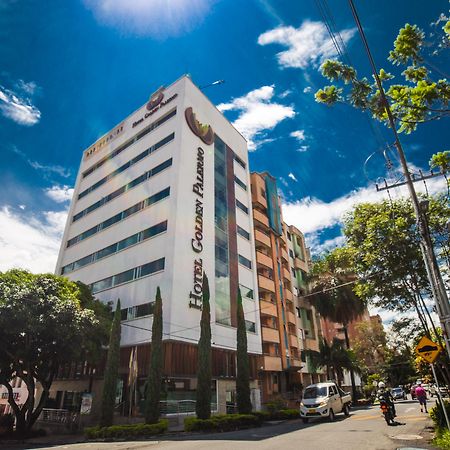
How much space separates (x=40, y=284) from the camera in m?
22.6

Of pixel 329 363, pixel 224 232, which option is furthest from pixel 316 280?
pixel 224 232

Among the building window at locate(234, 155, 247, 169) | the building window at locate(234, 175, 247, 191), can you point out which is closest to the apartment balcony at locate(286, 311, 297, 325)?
the building window at locate(234, 175, 247, 191)

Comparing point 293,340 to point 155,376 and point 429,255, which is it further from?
point 429,255

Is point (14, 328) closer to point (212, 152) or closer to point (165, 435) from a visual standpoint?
point (165, 435)

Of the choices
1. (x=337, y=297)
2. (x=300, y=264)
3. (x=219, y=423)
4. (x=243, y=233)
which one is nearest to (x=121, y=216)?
(x=243, y=233)

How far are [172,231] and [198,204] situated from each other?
4.84 meters

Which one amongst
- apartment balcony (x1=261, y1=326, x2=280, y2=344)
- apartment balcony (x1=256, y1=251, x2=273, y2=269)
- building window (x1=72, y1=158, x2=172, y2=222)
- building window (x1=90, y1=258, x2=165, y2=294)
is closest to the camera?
building window (x1=90, y1=258, x2=165, y2=294)

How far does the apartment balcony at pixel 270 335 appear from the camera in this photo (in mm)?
35219

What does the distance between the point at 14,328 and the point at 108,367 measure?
612 centimetres

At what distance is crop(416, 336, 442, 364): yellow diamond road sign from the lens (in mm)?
9820

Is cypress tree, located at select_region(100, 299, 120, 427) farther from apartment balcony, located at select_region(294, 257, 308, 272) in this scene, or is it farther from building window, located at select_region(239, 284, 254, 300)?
apartment balcony, located at select_region(294, 257, 308, 272)

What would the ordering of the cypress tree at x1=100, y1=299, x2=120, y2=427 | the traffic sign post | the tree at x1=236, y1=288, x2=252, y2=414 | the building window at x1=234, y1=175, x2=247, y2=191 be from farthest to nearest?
1. the building window at x1=234, y1=175, x2=247, y2=191
2. the tree at x1=236, y1=288, x2=252, y2=414
3. the cypress tree at x1=100, y1=299, x2=120, y2=427
4. the traffic sign post

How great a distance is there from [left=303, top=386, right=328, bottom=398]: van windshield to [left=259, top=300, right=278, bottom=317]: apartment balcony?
1556cm

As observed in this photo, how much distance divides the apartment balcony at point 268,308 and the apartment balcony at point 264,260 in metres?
4.51
